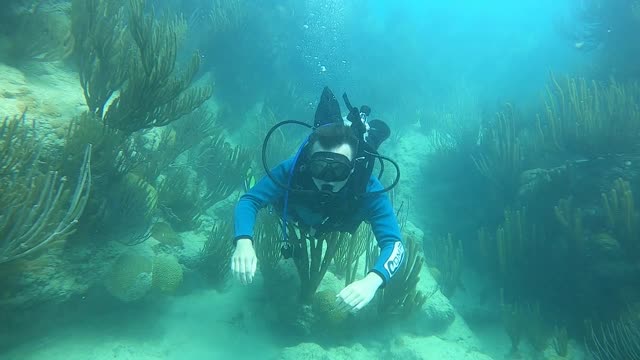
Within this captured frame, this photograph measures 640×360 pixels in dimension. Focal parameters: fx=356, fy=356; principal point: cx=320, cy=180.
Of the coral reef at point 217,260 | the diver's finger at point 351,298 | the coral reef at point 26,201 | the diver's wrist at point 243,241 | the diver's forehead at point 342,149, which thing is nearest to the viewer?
the diver's finger at point 351,298

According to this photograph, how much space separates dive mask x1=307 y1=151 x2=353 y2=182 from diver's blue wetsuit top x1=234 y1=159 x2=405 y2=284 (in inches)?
13.0

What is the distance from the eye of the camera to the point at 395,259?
8.83 ft

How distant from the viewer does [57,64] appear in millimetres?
5387

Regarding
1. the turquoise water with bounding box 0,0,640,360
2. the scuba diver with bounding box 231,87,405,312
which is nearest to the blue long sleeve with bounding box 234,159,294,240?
the scuba diver with bounding box 231,87,405,312

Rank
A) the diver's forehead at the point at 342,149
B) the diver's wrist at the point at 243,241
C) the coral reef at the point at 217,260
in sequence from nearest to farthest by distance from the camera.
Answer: the diver's wrist at the point at 243,241 → the diver's forehead at the point at 342,149 → the coral reef at the point at 217,260

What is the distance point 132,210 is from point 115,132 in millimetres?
894

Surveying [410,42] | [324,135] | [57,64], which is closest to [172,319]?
[324,135]

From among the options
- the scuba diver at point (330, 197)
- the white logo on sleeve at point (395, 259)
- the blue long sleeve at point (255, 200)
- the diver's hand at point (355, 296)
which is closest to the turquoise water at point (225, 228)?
the scuba diver at point (330, 197)

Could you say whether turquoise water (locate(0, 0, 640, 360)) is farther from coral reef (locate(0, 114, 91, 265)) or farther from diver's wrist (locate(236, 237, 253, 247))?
diver's wrist (locate(236, 237, 253, 247))

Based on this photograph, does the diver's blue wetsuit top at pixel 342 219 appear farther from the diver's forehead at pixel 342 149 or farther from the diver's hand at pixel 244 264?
the diver's forehead at pixel 342 149

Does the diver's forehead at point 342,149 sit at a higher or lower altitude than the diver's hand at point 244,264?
→ higher

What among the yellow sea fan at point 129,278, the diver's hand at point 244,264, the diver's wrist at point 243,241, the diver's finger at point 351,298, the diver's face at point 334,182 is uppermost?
the diver's face at point 334,182

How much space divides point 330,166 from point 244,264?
92cm

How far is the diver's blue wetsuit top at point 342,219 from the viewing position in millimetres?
2725
